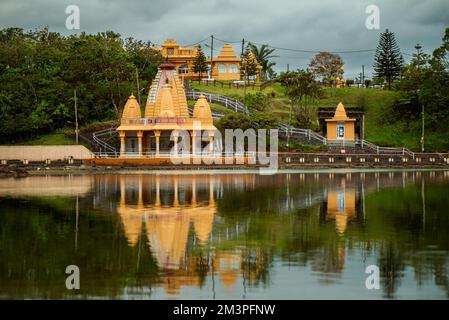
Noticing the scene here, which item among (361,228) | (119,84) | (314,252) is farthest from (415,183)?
(119,84)

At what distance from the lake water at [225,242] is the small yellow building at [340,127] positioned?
28.0m

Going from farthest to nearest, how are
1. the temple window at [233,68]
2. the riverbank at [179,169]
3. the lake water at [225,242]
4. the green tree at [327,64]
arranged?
the green tree at [327,64], the temple window at [233,68], the riverbank at [179,169], the lake water at [225,242]

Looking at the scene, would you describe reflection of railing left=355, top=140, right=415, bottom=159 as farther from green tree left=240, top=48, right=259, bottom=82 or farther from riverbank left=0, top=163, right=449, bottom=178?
green tree left=240, top=48, right=259, bottom=82

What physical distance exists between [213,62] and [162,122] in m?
31.6

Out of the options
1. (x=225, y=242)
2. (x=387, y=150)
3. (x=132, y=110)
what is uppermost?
(x=132, y=110)

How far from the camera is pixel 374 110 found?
71.7 m

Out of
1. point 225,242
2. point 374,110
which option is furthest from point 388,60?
point 225,242

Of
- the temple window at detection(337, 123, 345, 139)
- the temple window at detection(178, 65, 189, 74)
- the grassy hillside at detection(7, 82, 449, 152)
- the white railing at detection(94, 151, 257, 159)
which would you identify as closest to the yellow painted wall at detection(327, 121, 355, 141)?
the temple window at detection(337, 123, 345, 139)

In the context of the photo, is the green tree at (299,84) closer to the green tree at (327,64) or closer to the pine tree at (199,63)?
the pine tree at (199,63)

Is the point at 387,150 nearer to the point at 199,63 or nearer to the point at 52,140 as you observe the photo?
the point at 52,140

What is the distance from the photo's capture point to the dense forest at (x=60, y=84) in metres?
61.6

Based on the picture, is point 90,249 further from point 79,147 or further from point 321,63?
point 321,63

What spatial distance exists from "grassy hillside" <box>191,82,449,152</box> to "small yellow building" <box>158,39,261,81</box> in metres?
5.09

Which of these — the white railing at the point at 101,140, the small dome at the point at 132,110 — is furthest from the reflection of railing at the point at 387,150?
the white railing at the point at 101,140
